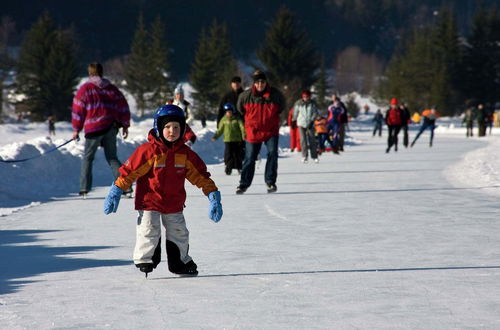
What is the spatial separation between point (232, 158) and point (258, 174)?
0.58m

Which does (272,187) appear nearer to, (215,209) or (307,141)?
(215,209)

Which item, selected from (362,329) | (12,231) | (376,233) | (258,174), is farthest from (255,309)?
(258,174)

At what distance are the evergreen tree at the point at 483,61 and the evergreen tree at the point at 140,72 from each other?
1324 inches

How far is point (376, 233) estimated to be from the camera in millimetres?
7727

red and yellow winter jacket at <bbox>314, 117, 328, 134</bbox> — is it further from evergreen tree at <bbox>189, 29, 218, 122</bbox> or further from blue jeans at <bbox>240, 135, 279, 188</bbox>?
evergreen tree at <bbox>189, 29, 218, 122</bbox>

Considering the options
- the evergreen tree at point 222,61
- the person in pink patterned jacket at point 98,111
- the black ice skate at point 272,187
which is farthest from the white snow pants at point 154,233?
the evergreen tree at point 222,61

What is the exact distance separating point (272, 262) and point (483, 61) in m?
85.0

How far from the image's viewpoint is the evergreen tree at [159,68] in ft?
301

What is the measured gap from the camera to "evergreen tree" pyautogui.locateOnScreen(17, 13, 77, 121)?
6944 cm

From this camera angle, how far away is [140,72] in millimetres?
97000

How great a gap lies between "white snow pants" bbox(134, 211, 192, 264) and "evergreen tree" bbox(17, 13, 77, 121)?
2577 inches

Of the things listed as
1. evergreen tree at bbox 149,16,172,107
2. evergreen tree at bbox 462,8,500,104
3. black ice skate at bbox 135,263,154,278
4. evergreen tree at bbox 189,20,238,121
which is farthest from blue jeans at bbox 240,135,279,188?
evergreen tree at bbox 149,16,172,107

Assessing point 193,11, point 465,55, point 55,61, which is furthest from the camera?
point 193,11

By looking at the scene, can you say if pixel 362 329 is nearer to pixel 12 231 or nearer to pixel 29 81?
pixel 12 231
